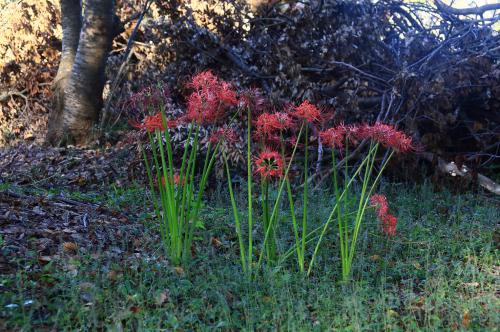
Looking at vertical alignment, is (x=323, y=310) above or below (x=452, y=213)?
below

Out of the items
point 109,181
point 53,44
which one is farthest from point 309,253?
point 53,44

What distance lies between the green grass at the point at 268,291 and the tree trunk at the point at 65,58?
207 inches

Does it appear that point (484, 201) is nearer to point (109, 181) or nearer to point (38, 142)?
point (109, 181)

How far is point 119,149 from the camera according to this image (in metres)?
9.29

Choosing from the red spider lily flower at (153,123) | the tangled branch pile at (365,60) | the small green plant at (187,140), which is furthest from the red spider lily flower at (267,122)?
the tangled branch pile at (365,60)

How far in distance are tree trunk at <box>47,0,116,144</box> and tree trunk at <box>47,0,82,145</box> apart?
2 cm

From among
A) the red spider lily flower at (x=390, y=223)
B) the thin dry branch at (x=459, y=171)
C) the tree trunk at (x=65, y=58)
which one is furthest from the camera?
the tree trunk at (x=65, y=58)

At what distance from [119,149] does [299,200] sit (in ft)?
11.5

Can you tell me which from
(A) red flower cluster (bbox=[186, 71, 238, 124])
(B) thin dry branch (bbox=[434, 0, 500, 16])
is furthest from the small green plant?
(B) thin dry branch (bbox=[434, 0, 500, 16])

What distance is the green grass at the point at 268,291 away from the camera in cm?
364

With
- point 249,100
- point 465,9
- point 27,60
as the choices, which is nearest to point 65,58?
point 27,60

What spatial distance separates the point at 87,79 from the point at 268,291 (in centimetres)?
643

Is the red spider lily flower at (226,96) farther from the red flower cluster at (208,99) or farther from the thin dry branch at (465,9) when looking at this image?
the thin dry branch at (465,9)

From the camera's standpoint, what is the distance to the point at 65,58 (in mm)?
10562
